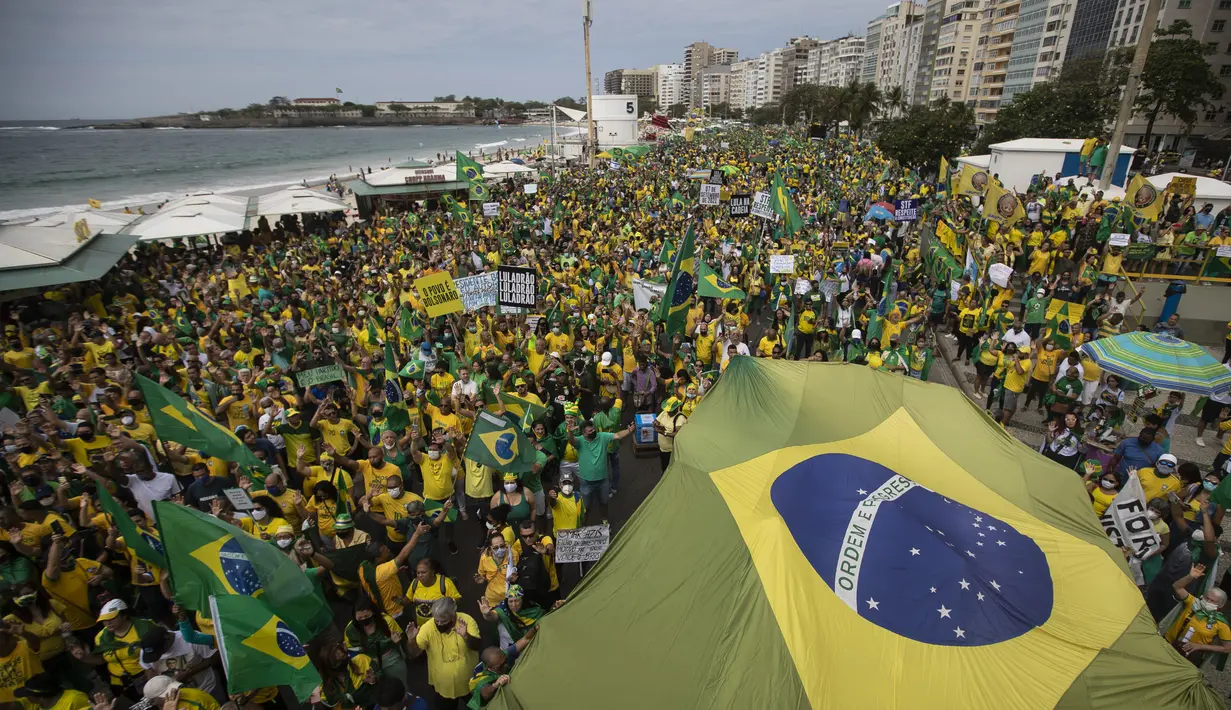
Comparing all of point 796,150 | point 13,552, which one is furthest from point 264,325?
point 796,150

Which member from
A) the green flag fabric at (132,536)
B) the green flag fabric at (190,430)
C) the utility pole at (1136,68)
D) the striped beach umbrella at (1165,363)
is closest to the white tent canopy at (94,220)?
the green flag fabric at (190,430)

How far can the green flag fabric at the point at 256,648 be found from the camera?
3900 mm

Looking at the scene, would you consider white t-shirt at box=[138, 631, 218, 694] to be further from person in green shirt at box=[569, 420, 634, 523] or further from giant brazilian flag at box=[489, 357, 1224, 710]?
person in green shirt at box=[569, 420, 634, 523]

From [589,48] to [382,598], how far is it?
35440mm

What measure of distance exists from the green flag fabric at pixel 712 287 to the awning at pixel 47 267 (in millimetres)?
14352

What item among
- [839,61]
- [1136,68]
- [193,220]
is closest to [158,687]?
[193,220]

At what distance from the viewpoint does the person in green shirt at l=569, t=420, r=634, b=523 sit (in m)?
7.16

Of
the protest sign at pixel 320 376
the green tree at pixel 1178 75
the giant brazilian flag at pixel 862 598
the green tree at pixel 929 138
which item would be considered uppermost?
the green tree at pixel 1178 75

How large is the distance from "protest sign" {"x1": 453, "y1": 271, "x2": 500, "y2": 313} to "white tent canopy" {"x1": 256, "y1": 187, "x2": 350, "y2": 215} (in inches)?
604

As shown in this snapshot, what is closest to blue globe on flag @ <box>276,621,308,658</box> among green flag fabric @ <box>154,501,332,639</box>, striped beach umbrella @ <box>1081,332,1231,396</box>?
→ green flag fabric @ <box>154,501,332,639</box>

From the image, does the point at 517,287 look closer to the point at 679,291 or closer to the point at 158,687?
the point at 679,291

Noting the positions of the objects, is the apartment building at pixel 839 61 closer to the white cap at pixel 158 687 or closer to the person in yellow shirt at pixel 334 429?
the person in yellow shirt at pixel 334 429

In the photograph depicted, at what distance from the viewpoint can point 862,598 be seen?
152 inches

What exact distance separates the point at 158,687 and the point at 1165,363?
10904 millimetres
